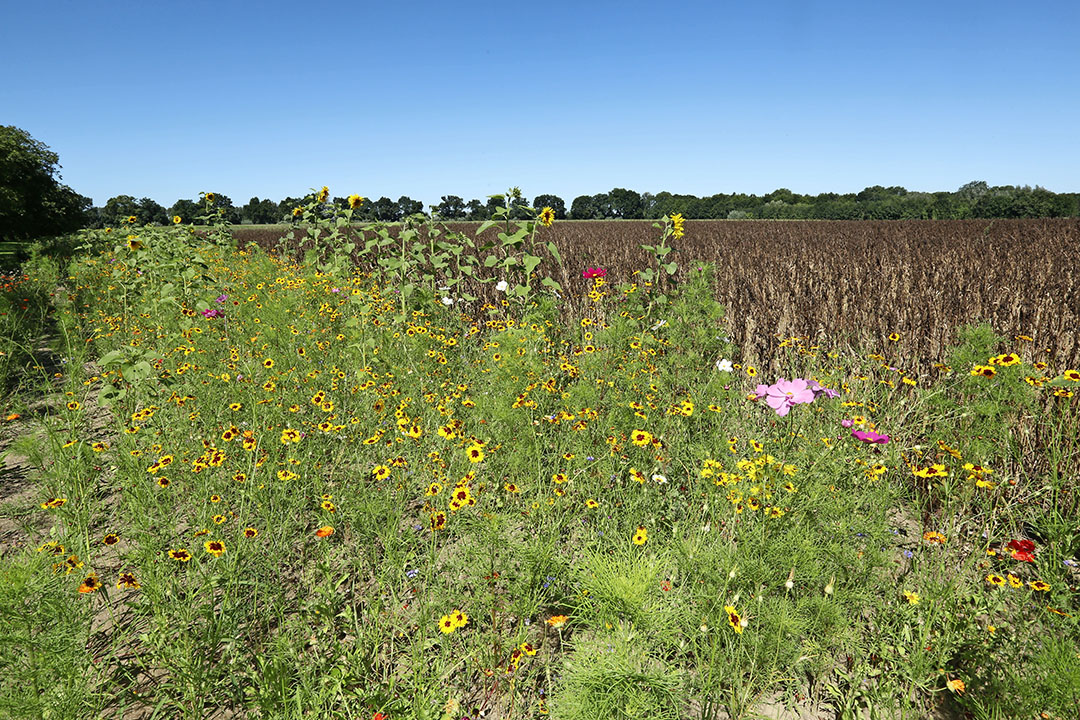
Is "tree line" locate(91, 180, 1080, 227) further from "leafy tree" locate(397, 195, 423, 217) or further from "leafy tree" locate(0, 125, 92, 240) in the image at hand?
"leafy tree" locate(397, 195, 423, 217)

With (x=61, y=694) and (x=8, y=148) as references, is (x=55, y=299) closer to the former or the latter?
(x=61, y=694)

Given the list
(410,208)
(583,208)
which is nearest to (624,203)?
(583,208)

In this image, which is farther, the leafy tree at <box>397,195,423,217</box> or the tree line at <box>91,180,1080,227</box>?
the tree line at <box>91,180,1080,227</box>

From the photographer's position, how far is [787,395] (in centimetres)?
219

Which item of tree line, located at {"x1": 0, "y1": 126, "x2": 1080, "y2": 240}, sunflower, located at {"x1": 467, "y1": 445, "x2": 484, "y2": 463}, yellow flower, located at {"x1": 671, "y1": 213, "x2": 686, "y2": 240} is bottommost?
sunflower, located at {"x1": 467, "y1": 445, "x2": 484, "y2": 463}

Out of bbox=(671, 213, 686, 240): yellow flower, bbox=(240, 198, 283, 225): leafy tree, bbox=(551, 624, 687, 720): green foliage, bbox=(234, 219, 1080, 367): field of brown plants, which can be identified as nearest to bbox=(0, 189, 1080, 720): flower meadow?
bbox=(551, 624, 687, 720): green foliage

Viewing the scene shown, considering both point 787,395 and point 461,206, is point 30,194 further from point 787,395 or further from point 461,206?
point 787,395

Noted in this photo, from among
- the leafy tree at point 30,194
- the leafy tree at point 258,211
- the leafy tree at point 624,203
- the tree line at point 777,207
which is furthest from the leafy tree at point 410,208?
the leafy tree at point 624,203

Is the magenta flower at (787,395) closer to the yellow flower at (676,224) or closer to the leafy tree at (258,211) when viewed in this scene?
the yellow flower at (676,224)

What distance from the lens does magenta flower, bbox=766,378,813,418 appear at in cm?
210

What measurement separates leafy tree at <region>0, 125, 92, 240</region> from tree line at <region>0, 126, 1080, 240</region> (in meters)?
0.06

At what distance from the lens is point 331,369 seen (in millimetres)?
3969

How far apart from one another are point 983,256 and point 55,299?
15854 millimetres

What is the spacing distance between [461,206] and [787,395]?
930 cm
